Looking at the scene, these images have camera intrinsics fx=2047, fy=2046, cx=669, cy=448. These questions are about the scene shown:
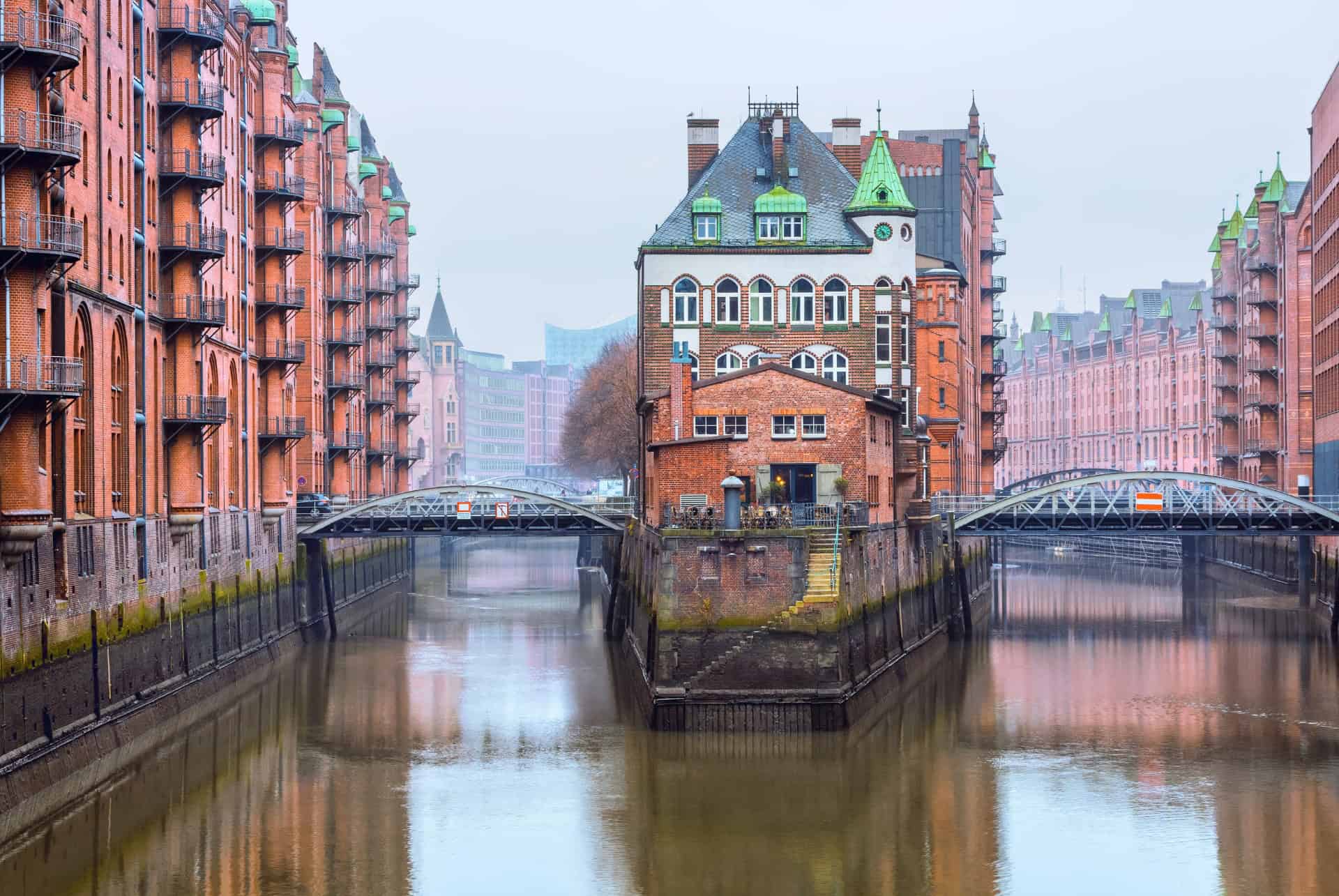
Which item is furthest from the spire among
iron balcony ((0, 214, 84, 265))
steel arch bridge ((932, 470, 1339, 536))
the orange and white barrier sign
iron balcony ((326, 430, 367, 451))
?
iron balcony ((0, 214, 84, 265))

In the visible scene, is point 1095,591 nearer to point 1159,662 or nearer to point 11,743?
point 1159,662

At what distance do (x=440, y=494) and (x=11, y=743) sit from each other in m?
39.3

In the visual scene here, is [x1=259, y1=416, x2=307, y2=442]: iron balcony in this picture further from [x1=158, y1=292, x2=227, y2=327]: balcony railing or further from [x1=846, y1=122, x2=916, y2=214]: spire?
[x1=846, y1=122, x2=916, y2=214]: spire

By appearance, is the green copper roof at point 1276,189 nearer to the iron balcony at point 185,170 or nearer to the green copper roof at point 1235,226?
the green copper roof at point 1235,226

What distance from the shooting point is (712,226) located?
78.2 meters

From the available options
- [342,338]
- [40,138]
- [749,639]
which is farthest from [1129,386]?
[40,138]

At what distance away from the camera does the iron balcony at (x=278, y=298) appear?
73.9 metres

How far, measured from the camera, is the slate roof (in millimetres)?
78688

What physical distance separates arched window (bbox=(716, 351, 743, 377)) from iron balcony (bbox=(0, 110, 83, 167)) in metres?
37.3

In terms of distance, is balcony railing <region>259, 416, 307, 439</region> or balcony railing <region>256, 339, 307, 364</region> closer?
balcony railing <region>259, 416, 307, 439</region>

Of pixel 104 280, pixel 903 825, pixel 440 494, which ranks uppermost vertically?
pixel 104 280

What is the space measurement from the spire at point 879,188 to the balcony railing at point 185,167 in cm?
2812

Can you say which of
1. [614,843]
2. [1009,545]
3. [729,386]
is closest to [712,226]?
[729,386]

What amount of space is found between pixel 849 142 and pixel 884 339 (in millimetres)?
12521
